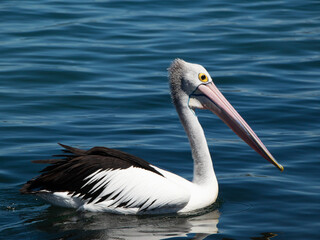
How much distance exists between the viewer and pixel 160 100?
30.3ft

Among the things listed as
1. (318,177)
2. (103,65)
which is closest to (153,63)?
(103,65)

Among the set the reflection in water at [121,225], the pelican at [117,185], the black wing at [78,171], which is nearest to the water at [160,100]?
the reflection in water at [121,225]

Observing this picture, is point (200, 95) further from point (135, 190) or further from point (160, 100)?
point (160, 100)

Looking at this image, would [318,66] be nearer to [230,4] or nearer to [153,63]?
[153,63]

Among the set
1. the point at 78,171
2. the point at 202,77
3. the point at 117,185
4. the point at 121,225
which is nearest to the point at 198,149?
the point at 202,77

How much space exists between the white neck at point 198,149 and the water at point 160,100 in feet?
0.96

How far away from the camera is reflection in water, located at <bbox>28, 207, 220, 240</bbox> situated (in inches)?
214

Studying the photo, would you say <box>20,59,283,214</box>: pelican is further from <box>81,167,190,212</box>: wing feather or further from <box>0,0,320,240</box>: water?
<box>0,0,320,240</box>: water

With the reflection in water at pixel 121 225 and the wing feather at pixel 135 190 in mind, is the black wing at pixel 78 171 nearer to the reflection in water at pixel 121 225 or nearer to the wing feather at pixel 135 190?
the wing feather at pixel 135 190

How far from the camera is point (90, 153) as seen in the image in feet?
19.1

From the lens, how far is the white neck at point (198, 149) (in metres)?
6.04

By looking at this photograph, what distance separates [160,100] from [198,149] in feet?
10.5

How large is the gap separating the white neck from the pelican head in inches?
1.6

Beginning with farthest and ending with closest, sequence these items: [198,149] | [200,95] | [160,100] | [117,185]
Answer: [160,100] < [200,95] < [198,149] < [117,185]
